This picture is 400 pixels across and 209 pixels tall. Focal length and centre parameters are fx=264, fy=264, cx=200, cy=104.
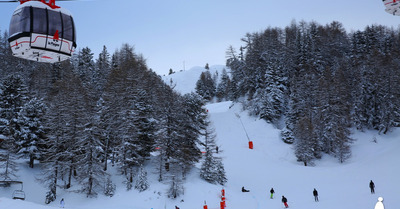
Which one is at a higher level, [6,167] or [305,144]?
[305,144]

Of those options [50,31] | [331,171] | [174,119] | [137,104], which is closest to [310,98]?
[331,171]

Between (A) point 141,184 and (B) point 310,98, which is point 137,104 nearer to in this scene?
(A) point 141,184

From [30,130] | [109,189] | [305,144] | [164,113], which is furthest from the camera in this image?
[305,144]

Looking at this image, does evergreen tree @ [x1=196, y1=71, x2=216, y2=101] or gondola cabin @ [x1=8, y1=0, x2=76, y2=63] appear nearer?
gondola cabin @ [x1=8, y1=0, x2=76, y2=63]

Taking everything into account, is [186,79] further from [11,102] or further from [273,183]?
[273,183]

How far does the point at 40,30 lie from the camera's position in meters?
10.5

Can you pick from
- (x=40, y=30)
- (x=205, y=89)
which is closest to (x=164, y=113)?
(x=40, y=30)

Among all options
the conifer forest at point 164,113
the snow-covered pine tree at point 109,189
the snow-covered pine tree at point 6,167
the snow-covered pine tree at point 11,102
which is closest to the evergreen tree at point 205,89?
the conifer forest at point 164,113

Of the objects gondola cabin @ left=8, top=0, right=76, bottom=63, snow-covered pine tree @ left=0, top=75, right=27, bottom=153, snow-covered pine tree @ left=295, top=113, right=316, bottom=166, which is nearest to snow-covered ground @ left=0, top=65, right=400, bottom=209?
snow-covered pine tree @ left=295, top=113, right=316, bottom=166

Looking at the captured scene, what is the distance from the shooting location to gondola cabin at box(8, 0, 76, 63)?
1039 centimetres

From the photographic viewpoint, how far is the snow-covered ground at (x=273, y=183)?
26.4 meters

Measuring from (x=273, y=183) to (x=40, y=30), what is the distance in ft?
107

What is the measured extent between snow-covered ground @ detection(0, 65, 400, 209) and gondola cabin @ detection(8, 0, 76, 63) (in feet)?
38.5

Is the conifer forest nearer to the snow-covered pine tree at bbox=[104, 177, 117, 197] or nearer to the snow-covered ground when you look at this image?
the snow-covered pine tree at bbox=[104, 177, 117, 197]
